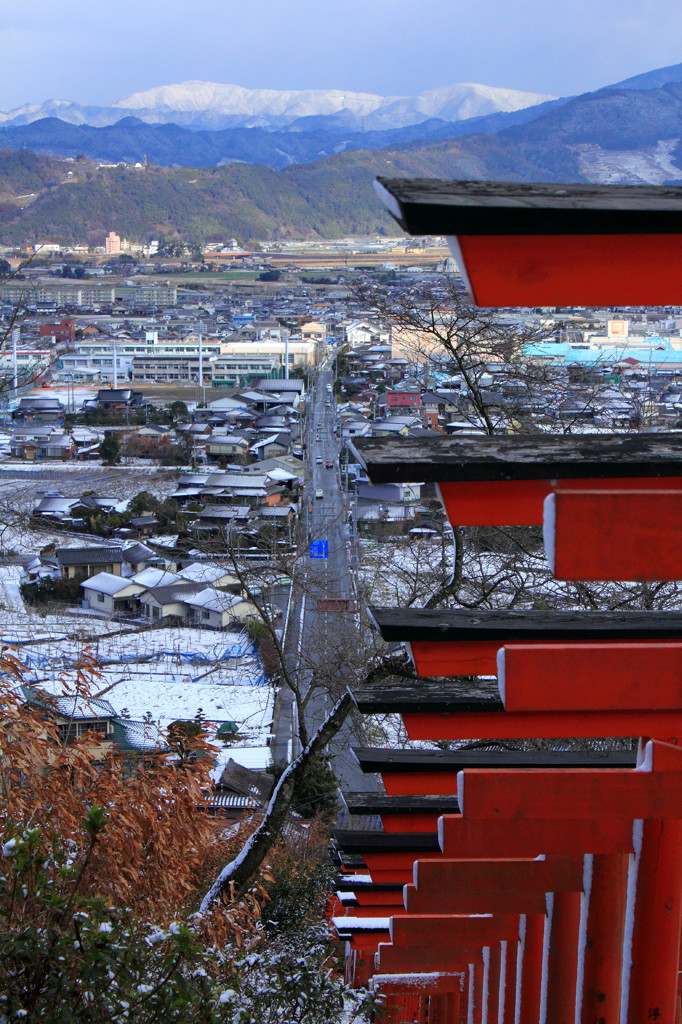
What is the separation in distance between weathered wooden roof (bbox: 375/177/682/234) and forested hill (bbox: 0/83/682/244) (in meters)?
38.8

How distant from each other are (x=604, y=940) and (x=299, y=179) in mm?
60965

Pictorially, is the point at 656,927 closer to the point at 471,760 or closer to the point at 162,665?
the point at 471,760

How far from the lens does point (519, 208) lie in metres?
0.62

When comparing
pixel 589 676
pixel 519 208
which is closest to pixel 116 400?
pixel 589 676

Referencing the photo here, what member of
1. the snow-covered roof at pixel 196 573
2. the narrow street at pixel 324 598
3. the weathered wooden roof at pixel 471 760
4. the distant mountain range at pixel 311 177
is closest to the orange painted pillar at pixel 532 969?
the weathered wooden roof at pixel 471 760

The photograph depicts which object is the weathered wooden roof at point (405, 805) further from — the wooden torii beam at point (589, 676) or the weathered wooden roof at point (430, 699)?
the wooden torii beam at point (589, 676)

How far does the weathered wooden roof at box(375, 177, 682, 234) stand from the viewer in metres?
0.61

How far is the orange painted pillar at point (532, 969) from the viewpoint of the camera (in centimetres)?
133

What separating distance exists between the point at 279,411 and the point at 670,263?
63.3 feet

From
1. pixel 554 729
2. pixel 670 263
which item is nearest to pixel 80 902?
pixel 554 729

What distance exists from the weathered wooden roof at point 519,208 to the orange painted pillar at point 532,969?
1.00m

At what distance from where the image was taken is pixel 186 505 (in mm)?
12203

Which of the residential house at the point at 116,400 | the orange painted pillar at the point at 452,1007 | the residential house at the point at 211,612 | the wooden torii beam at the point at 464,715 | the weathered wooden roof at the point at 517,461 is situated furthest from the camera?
the residential house at the point at 116,400

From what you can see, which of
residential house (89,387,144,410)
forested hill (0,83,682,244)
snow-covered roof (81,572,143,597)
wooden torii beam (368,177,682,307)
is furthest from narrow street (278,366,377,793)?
forested hill (0,83,682,244)
